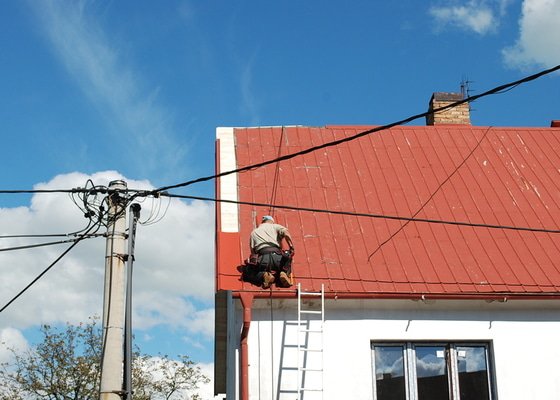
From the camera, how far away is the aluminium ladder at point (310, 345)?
11.8m

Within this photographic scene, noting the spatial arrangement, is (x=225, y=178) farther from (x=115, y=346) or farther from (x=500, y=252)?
(x=115, y=346)

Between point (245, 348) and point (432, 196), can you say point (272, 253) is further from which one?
point (432, 196)

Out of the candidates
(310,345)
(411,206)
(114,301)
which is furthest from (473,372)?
(114,301)

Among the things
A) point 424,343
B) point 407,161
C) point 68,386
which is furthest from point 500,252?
point 68,386

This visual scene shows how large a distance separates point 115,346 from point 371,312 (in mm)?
4681

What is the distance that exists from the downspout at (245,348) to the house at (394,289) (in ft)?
0.05

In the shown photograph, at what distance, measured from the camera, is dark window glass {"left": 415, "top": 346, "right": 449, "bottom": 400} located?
12234 mm

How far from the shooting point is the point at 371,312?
1241 centimetres

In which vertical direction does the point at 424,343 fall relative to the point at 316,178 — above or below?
below

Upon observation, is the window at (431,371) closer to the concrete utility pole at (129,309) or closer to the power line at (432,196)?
the power line at (432,196)

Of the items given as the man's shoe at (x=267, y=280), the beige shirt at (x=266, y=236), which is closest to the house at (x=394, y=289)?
the man's shoe at (x=267, y=280)

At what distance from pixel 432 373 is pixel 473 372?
2.03 feet

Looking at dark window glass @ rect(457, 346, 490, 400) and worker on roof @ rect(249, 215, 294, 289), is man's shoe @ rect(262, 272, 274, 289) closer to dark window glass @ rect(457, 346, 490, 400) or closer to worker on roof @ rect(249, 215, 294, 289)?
worker on roof @ rect(249, 215, 294, 289)

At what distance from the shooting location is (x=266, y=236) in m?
12.4
